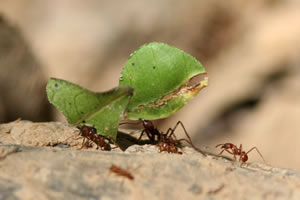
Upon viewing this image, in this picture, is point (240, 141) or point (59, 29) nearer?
point (240, 141)

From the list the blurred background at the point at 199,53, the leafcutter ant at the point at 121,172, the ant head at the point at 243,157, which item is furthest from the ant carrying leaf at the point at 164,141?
the blurred background at the point at 199,53

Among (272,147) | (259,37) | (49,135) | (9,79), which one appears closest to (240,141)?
(272,147)

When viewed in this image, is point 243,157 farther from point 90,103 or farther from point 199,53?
point 199,53

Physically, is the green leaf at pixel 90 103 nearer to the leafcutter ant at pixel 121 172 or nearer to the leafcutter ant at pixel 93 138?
the leafcutter ant at pixel 93 138

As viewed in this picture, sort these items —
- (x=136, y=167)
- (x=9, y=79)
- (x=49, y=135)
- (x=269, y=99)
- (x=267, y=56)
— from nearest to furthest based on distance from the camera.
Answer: (x=136, y=167) → (x=49, y=135) → (x=9, y=79) → (x=269, y=99) → (x=267, y=56)

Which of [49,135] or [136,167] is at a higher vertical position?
[49,135]

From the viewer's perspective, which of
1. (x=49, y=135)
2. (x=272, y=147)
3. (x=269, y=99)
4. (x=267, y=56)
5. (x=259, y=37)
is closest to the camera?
(x=49, y=135)

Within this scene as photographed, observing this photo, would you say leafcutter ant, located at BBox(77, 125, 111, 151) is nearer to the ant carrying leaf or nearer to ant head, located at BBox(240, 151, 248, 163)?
the ant carrying leaf

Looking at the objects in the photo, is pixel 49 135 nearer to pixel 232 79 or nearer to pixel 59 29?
pixel 232 79
